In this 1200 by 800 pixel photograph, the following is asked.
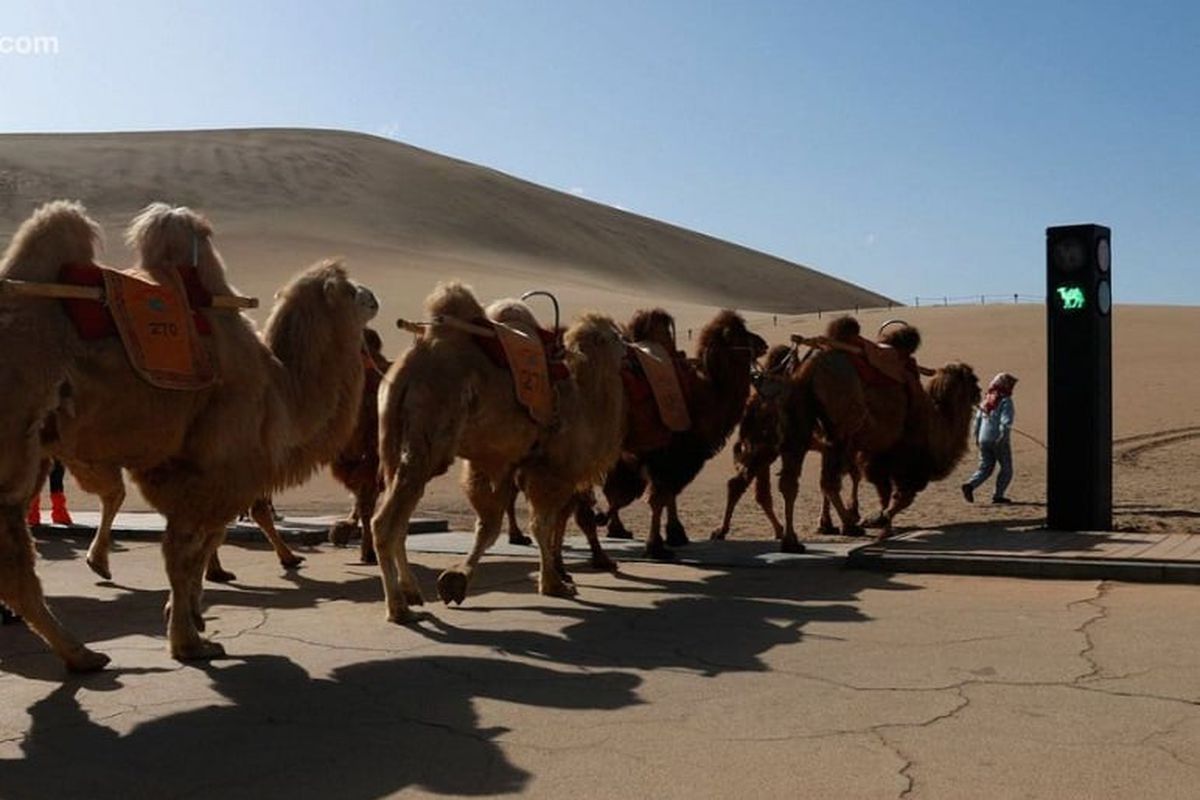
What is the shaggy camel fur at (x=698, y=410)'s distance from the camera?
39.9 feet

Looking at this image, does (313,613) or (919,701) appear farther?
(313,613)

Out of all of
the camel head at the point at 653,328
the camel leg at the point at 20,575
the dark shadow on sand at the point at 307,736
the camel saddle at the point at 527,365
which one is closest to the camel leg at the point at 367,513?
the camel saddle at the point at 527,365

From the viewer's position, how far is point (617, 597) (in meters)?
9.72

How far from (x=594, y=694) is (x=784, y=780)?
5.33 ft

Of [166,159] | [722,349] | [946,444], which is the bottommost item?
[946,444]

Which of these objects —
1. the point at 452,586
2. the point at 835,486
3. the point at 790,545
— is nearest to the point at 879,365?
the point at 835,486

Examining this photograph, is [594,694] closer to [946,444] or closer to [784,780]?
[784,780]

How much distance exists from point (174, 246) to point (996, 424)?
488 inches

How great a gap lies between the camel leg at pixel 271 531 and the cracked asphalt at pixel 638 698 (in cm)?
168

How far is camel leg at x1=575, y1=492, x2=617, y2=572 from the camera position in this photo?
36.9 ft

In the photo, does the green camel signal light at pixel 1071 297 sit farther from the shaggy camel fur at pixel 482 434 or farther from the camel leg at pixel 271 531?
the camel leg at pixel 271 531

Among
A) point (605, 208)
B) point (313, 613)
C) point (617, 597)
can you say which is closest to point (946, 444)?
point (617, 597)

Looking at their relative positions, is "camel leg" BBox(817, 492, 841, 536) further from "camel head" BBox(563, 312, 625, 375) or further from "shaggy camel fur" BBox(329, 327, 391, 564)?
"shaggy camel fur" BBox(329, 327, 391, 564)

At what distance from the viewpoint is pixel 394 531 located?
865 cm
